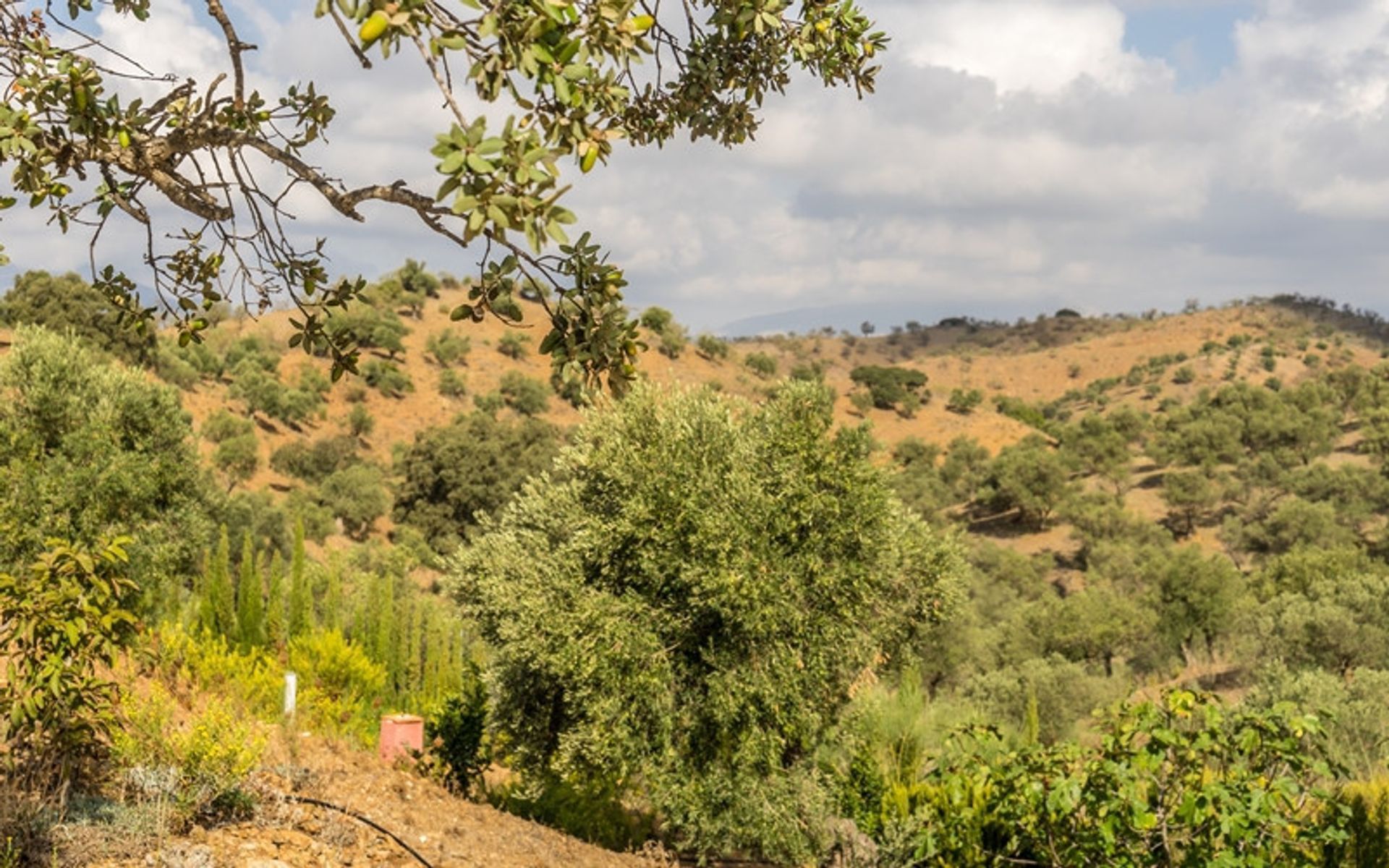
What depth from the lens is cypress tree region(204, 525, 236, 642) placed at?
57.4 ft

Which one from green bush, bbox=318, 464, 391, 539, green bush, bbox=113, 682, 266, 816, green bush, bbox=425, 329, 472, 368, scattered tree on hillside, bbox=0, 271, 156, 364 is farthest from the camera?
green bush, bbox=425, 329, 472, 368

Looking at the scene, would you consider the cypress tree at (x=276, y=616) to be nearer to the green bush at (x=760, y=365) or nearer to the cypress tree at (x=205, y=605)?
the cypress tree at (x=205, y=605)

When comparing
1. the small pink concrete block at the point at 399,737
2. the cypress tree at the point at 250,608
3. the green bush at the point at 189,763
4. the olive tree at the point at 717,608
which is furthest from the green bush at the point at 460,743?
the cypress tree at the point at 250,608

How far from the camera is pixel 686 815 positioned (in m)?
9.45

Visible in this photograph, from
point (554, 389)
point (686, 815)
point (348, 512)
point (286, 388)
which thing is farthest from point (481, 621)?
point (554, 389)

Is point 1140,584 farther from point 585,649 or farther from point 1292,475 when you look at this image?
point 585,649

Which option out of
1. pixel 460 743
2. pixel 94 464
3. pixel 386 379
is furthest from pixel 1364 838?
pixel 386 379

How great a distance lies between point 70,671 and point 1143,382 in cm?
8059

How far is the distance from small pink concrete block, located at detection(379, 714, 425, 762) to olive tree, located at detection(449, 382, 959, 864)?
2.11 metres

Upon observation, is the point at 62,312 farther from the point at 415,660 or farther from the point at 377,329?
the point at 415,660

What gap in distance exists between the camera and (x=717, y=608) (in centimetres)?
925

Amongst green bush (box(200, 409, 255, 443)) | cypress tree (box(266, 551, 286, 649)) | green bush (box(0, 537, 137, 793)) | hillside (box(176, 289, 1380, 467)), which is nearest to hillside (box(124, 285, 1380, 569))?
hillside (box(176, 289, 1380, 467))

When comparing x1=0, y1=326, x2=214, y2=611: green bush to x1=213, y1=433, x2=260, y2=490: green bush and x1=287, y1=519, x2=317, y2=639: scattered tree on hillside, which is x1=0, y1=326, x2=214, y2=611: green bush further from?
x1=213, y1=433, x2=260, y2=490: green bush

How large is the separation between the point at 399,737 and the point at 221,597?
7038 mm
